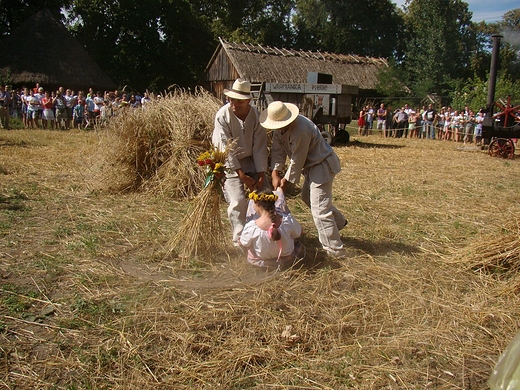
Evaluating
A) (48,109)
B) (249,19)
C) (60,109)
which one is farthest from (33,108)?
(249,19)

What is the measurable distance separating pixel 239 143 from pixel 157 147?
3.40 m

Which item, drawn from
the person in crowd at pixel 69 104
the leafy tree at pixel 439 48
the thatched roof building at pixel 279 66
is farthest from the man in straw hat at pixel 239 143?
the leafy tree at pixel 439 48

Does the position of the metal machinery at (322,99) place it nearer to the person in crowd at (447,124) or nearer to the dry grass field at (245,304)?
the person in crowd at (447,124)

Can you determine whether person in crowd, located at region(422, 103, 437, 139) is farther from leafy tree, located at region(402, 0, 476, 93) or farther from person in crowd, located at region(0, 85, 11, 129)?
person in crowd, located at region(0, 85, 11, 129)

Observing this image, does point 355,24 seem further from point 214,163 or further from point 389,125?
point 214,163

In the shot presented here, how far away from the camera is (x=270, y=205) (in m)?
4.43

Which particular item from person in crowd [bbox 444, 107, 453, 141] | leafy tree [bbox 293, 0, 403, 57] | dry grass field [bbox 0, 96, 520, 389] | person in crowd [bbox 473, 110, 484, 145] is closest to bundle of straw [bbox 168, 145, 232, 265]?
dry grass field [bbox 0, 96, 520, 389]

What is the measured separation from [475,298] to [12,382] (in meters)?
3.53

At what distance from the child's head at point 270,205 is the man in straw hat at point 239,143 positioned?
2.24ft

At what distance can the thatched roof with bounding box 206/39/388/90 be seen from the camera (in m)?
A: 29.7

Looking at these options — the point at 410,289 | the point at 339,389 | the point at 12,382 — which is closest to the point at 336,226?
the point at 410,289

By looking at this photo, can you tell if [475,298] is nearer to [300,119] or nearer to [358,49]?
[300,119]

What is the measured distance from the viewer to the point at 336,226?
5.04 metres

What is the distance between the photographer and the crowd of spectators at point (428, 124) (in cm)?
2119
